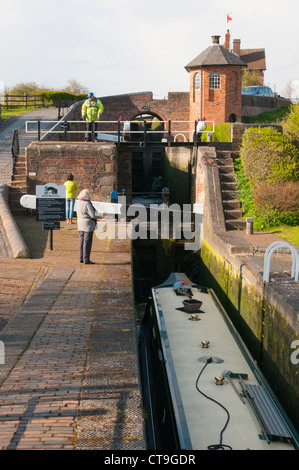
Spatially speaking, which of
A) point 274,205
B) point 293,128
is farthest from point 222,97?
point 274,205

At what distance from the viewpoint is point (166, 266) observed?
18375mm

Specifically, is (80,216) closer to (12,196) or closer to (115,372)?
(115,372)

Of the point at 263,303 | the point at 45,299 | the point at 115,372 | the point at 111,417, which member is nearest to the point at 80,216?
the point at 45,299

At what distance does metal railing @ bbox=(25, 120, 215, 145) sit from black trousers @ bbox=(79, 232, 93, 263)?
6.71m

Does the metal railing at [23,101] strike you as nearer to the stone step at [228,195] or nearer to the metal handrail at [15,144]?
the metal handrail at [15,144]

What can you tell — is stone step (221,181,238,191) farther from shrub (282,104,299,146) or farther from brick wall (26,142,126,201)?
brick wall (26,142,126,201)

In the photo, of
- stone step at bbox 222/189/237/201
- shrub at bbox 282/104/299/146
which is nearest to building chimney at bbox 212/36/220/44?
shrub at bbox 282/104/299/146

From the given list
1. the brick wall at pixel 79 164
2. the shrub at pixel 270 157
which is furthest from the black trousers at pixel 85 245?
the shrub at pixel 270 157

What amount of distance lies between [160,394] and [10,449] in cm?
383

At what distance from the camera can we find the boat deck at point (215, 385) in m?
6.25

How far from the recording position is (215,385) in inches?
292

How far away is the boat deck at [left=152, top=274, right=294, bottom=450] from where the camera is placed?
6246mm

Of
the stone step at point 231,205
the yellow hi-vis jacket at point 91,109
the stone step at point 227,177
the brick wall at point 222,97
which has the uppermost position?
the brick wall at point 222,97

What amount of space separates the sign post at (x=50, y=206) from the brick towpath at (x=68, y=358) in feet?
4.10
